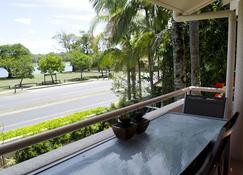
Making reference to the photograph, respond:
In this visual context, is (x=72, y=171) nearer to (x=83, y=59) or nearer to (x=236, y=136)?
(x=236, y=136)

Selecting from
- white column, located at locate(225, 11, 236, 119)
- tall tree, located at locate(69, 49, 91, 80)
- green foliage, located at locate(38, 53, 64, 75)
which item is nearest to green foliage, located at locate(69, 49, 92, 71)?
tall tree, located at locate(69, 49, 91, 80)

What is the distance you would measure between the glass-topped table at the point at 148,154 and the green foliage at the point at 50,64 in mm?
19054

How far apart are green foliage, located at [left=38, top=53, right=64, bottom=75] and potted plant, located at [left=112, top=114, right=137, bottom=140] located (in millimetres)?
19085

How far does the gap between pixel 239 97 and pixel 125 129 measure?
1415 mm

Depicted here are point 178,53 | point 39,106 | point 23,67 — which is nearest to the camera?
point 178,53

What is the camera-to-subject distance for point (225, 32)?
6375mm

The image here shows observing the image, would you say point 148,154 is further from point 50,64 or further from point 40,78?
point 40,78

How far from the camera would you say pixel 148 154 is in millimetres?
1377

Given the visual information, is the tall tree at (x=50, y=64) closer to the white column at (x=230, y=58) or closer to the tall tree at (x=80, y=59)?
the tall tree at (x=80, y=59)

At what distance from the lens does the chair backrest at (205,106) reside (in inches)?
90.7

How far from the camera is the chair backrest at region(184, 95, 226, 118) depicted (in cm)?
230

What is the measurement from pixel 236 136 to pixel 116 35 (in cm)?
583

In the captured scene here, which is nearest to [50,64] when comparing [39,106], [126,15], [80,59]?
[80,59]

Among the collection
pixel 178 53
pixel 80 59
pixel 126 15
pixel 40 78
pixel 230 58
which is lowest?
pixel 40 78
